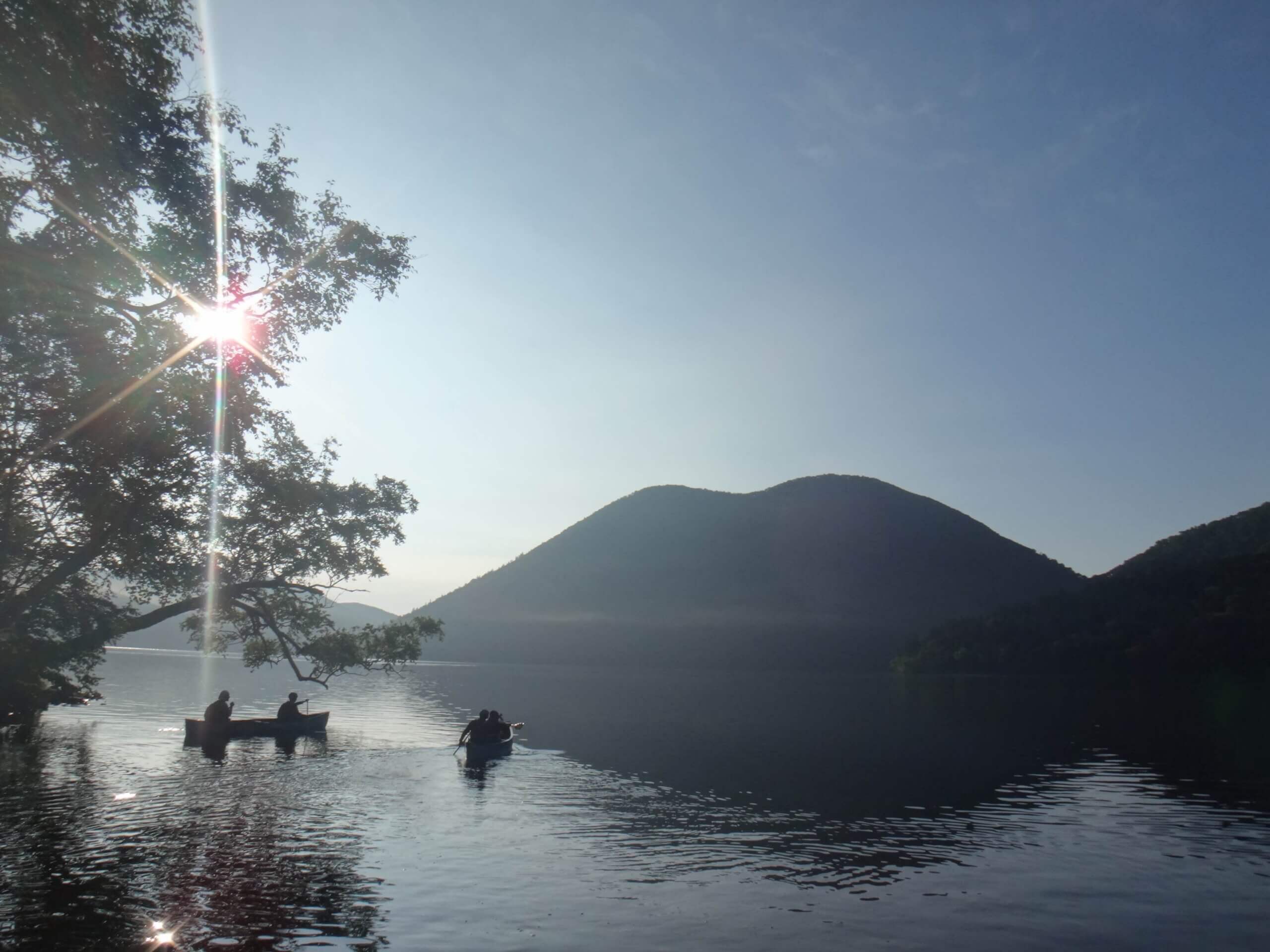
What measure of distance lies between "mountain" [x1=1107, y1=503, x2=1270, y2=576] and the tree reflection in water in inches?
6788

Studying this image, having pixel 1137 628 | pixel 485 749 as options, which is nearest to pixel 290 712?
pixel 485 749

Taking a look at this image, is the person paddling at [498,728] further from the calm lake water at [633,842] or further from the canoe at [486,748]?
Answer: the calm lake water at [633,842]

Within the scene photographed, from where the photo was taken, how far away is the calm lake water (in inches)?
645

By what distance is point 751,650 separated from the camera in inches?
7830

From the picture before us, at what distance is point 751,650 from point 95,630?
586 feet

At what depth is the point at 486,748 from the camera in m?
40.1

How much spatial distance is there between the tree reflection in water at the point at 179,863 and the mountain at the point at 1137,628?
138122mm

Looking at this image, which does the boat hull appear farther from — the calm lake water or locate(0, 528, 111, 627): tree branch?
locate(0, 528, 111, 627): tree branch

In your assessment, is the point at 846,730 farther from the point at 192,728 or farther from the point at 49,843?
the point at 49,843

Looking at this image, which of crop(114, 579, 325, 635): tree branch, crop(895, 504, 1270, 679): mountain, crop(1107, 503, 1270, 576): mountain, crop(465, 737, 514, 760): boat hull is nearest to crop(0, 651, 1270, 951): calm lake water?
crop(465, 737, 514, 760): boat hull

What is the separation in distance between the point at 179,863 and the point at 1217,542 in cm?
21479

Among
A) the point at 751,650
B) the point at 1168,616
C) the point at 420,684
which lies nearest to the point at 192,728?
the point at 420,684

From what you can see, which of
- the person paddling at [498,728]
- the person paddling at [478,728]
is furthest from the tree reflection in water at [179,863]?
the person paddling at [498,728]

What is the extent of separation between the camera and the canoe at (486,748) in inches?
1559
